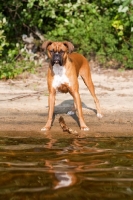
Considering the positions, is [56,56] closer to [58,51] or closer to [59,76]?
[58,51]

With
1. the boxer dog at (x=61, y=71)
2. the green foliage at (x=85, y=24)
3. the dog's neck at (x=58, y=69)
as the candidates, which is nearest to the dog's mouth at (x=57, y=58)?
the boxer dog at (x=61, y=71)

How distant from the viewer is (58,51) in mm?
6645

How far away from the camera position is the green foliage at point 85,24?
1181cm

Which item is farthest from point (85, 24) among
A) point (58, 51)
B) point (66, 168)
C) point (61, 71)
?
point (66, 168)

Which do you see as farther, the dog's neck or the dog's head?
the dog's neck

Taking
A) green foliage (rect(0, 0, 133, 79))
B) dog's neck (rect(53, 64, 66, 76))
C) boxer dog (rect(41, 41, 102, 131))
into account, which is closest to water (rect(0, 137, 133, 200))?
boxer dog (rect(41, 41, 102, 131))

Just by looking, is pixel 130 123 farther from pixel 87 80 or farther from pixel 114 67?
pixel 114 67

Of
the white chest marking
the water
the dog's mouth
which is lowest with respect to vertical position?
the water

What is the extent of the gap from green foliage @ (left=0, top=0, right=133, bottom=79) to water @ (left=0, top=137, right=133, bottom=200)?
590 centimetres

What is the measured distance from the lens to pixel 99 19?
12.3m

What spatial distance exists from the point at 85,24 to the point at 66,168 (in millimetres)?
8139

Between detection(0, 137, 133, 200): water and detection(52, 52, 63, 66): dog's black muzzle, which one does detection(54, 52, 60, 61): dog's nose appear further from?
detection(0, 137, 133, 200): water

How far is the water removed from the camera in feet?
13.0

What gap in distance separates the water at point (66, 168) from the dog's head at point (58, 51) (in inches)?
44.4
